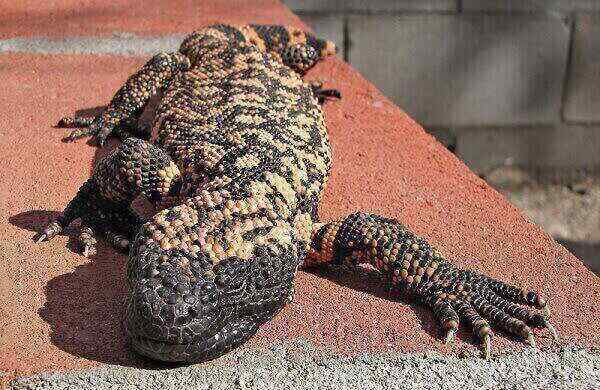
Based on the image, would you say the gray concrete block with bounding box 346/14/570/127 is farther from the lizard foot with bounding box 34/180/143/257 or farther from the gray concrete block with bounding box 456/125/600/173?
the lizard foot with bounding box 34/180/143/257

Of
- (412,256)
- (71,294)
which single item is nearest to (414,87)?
(412,256)

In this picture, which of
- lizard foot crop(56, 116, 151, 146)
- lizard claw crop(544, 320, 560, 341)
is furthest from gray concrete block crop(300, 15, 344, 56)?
lizard claw crop(544, 320, 560, 341)

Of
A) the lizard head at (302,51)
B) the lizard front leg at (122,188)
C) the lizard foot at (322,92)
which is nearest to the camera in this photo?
the lizard front leg at (122,188)

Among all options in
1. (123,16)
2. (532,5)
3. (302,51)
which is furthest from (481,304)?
(532,5)

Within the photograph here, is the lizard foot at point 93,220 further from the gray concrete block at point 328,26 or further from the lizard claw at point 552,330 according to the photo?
the gray concrete block at point 328,26

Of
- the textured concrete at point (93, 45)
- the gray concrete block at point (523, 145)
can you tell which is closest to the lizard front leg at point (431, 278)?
the textured concrete at point (93, 45)

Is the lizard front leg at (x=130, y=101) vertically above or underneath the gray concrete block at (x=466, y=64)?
above

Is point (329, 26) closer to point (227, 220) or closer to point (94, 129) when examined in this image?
point (94, 129)
